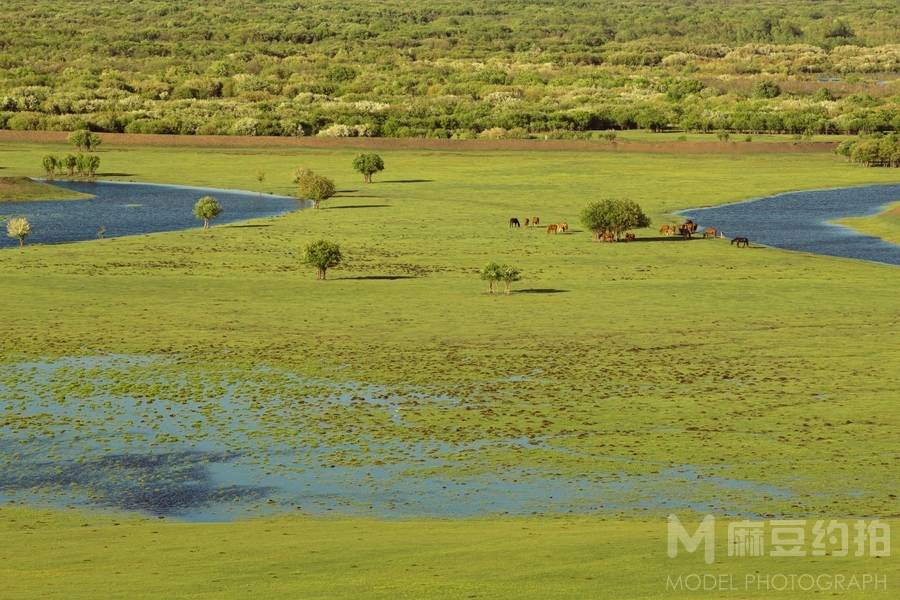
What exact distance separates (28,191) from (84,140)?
4193 cm

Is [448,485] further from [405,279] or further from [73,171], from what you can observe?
[73,171]

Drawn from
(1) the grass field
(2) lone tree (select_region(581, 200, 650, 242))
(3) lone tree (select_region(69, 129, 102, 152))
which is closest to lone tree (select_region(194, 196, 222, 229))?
(1) the grass field

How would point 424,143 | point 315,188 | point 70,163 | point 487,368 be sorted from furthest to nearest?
point 424,143 → point 70,163 → point 315,188 → point 487,368

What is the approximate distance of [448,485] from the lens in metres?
36.6

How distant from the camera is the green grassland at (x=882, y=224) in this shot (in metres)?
93.4

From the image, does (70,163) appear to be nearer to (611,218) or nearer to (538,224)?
(538,224)

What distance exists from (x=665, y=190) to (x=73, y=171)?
5623 cm

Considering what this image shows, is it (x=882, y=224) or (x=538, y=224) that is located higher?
(x=538, y=224)

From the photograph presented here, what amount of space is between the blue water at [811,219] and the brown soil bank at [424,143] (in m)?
31.8

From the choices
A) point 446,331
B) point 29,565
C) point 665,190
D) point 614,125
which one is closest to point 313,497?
point 29,565

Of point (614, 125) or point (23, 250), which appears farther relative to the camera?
point (614, 125)

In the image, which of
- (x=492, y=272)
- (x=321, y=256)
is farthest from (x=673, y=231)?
(x=321, y=256)

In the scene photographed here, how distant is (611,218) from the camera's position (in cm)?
8969

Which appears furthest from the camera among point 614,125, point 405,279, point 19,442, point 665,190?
point 614,125
